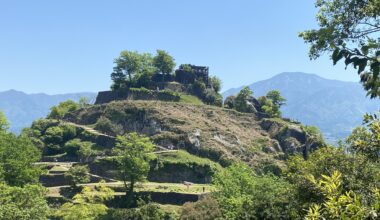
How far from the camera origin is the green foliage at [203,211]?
3438 cm

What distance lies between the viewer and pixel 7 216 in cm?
2592

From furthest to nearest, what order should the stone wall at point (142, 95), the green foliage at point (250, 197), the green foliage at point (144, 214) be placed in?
the stone wall at point (142, 95) → the green foliage at point (144, 214) → the green foliage at point (250, 197)

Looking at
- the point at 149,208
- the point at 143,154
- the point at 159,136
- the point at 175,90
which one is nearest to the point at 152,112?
the point at 159,136

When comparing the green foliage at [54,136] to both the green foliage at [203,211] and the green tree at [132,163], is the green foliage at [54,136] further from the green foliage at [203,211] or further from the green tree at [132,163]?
the green foliage at [203,211]

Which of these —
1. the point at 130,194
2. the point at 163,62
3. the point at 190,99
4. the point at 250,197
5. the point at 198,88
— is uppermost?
the point at 163,62

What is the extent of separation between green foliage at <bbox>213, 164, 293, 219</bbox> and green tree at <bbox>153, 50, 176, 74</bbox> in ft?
214

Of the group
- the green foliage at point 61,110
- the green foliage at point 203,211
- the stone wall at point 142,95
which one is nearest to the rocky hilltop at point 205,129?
the stone wall at point 142,95

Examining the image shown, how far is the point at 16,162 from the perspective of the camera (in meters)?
45.2

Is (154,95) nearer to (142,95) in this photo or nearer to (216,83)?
(142,95)

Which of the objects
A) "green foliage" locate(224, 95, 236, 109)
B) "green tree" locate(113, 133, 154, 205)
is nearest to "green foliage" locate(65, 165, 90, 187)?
"green tree" locate(113, 133, 154, 205)

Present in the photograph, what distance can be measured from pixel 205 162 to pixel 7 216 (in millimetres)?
49800

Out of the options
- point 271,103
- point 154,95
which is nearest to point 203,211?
point 154,95

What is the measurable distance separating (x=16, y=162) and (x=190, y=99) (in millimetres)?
59655

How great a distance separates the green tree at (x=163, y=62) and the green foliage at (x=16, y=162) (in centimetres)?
5862
